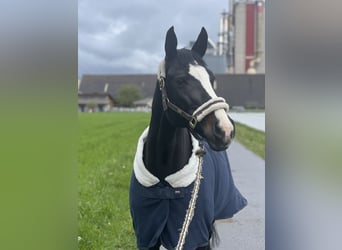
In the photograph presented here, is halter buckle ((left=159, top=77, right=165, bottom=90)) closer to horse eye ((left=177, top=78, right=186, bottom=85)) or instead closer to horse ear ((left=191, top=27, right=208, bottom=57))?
horse eye ((left=177, top=78, right=186, bottom=85))

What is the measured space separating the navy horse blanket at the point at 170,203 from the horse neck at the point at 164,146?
0.03 metres

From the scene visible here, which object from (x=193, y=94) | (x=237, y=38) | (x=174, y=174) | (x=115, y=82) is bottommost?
(x=174, y=174)

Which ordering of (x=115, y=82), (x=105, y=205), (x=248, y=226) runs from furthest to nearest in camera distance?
(x=105, y=205) → (x=115, y=82) → (x=248, y=226)

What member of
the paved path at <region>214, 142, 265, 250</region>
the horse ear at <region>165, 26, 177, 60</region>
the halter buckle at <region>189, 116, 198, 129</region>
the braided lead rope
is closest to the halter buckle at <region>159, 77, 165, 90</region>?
the horse ear at <region>165, 26, 177, 60</region>

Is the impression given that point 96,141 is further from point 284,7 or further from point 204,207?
point 284,7

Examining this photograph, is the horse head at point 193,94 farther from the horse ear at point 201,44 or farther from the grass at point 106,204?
the grass at point 106,204

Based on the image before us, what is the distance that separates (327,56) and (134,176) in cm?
129

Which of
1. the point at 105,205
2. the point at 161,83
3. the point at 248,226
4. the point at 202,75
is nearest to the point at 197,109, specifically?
the point at 202,75

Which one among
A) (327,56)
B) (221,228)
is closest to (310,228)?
(327,56)

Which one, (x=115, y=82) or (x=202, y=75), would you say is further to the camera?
(x=115, y=82)

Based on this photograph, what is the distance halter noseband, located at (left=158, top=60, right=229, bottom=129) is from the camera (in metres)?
1.69

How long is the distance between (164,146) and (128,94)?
83 centimetres

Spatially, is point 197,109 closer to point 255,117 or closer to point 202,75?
point 202,75

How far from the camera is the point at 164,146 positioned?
2.07 m
